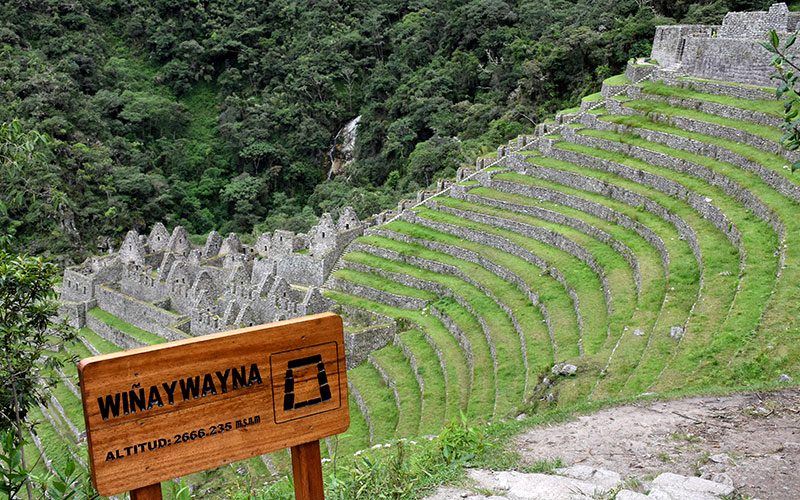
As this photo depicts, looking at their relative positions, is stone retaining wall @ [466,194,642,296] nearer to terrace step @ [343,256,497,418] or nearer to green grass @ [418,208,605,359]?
green grass @ [418,208,605,359]

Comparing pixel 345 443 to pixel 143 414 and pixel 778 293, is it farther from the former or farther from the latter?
pixel 143 414

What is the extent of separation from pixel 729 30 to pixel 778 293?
14.7 m

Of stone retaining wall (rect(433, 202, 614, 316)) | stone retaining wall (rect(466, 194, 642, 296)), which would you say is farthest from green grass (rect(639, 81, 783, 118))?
stone retaining wall (rect(433, 202, 614, 316))

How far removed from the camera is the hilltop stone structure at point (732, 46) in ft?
61.6

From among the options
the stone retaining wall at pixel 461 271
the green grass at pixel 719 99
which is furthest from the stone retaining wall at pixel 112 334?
the green grass at pixel 719 99

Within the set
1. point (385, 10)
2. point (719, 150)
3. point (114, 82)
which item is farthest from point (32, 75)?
point (719, 150)

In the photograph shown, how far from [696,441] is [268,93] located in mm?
49472

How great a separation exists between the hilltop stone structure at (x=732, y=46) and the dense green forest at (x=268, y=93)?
6.62 metres

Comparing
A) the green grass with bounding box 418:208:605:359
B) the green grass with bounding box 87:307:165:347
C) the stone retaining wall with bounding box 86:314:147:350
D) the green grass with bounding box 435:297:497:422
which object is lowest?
the stone retaining wall with bounding box 86:314:147:350

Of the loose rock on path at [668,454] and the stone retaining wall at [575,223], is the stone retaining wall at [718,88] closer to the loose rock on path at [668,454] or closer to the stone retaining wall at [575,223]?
the stone retaining wall at [575,223]

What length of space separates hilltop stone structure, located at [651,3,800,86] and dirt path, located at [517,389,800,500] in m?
14.4

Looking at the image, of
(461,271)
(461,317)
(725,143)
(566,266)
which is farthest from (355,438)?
(725,143)

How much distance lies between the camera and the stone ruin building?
722 inches

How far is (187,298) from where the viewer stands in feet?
68.6
